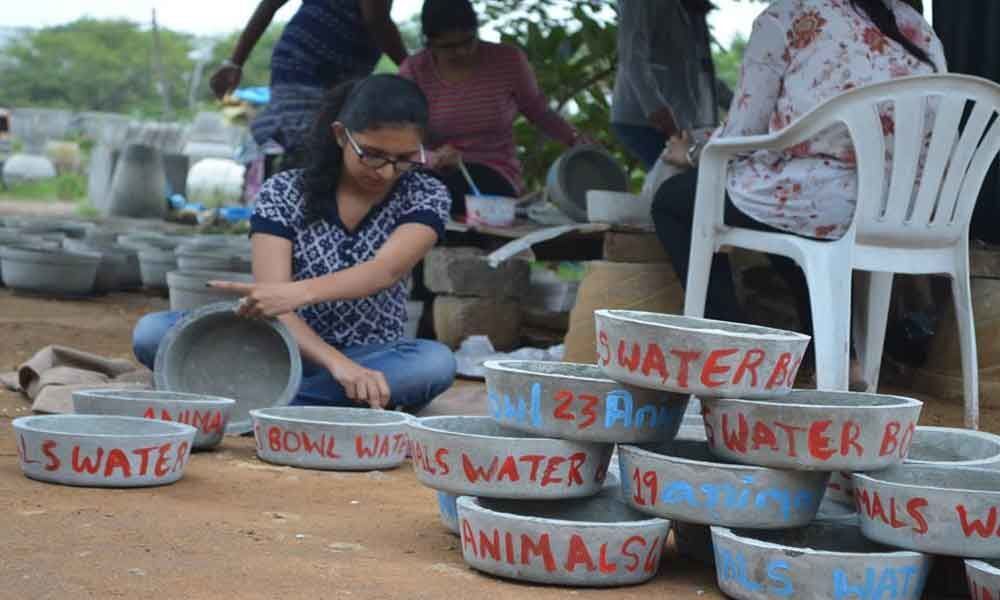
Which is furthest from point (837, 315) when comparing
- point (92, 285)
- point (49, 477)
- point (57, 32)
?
point (57, 32)

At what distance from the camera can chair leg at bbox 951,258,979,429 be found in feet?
13.9

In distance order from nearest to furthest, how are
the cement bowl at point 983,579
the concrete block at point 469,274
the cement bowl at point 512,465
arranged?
the cement bowl at point 983,579 → the cement bowl at point 512,465 → the concrete block at point 469,274

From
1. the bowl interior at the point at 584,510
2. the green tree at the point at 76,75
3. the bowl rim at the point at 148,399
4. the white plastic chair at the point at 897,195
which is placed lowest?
the bowl interior at the point at 584,510

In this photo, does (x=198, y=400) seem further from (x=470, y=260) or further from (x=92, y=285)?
(x=92, y=285)

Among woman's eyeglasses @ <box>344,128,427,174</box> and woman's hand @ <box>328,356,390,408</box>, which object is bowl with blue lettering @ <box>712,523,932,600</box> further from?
woman's eyeglasses @ <box>344,128,427,174</box>

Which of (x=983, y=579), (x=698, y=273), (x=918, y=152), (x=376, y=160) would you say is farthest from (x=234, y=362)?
(x=983, y=579)

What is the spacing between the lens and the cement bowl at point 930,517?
229 cm

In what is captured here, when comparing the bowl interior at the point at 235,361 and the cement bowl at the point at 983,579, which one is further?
the bowl interior at the point at 235,361

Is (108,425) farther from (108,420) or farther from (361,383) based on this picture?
(361,383)

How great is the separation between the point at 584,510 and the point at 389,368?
1.49 m

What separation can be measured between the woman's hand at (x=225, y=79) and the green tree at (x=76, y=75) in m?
39.3

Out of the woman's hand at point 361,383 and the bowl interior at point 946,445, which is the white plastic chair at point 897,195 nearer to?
the bowl interior at point 946,445

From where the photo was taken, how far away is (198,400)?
3.61 m

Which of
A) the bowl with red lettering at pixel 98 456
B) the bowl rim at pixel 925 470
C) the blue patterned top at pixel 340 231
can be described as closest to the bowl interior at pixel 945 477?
the bowl rim at pixel 925 470
